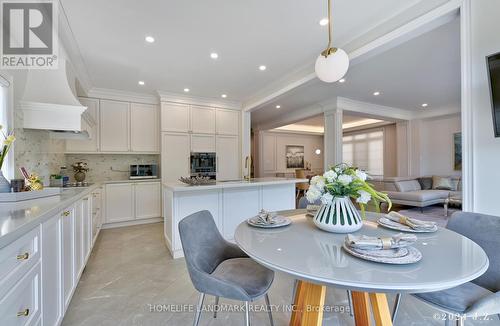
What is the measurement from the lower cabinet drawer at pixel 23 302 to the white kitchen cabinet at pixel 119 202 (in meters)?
3.21

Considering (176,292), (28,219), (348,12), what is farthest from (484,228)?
(28,219)

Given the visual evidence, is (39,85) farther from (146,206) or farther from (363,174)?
(363,174)

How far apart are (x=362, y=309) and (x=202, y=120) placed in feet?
14.3

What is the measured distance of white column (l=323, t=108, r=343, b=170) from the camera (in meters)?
5.22

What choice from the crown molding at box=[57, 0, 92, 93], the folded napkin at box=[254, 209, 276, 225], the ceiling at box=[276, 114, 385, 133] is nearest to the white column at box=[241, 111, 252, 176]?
the ceiling at box=[276, 114, 385, 133]

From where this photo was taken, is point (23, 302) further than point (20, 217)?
No

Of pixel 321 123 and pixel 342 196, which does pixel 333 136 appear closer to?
pixel 321 123

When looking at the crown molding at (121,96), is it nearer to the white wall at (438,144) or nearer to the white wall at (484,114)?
the white wall at (484,114)

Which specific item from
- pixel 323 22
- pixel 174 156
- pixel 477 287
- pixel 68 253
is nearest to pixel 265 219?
pixel 477 287

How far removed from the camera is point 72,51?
2773 mm

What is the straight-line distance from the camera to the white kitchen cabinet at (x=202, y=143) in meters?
4.83

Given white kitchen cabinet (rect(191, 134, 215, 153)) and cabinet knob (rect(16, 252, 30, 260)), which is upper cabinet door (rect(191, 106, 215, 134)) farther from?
cabinet knob (rect(16, 252, 30, 260))

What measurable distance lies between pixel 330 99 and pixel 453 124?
3.91m

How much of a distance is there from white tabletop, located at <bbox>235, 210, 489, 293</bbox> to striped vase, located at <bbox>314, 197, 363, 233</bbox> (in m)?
0.05
